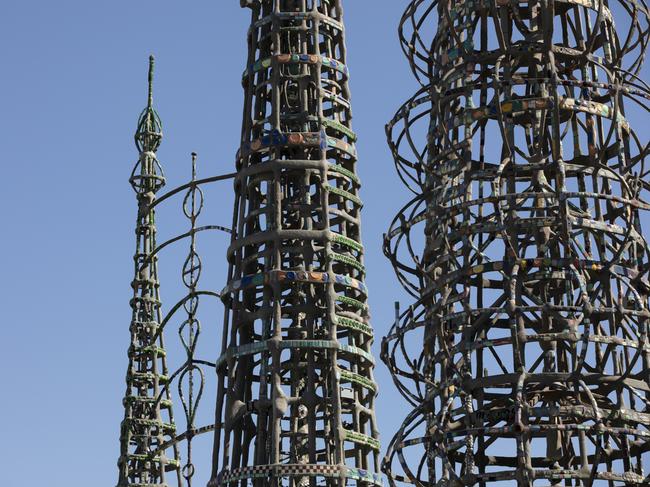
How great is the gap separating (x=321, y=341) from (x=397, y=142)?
12.3 metres

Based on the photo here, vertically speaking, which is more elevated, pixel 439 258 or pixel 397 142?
pixel 397 142

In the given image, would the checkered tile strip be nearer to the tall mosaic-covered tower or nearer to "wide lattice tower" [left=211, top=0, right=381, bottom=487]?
"wide lattice tower" [left=211, top=0, right=381, bottom=487]

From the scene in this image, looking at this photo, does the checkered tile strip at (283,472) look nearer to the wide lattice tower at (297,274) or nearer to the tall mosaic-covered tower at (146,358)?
the wide lattice tower at (297,274)

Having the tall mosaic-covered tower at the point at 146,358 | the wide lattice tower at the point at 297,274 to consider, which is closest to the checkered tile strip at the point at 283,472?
the wide lattice tower at the point at 297,274

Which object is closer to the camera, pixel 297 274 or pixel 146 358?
pixel 297 274

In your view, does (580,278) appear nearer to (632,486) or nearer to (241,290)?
(632,486)

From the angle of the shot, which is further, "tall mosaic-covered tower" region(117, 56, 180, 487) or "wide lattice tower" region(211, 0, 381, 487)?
"tall mosaic-covered tower" region(117, 56, 180, 487)

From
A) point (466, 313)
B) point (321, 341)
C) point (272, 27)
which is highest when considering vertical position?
point (272, 27)

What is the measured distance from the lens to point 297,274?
70125mm

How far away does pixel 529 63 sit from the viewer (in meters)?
58.8

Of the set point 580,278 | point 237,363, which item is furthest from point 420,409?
point 237,363

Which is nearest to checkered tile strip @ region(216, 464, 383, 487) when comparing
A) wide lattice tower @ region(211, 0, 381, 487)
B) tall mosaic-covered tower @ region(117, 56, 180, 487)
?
wide lattice tower @ region(211, 0, 381, 487)

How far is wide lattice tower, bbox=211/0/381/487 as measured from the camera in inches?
2699

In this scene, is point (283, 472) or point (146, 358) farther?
point (146, 358)
